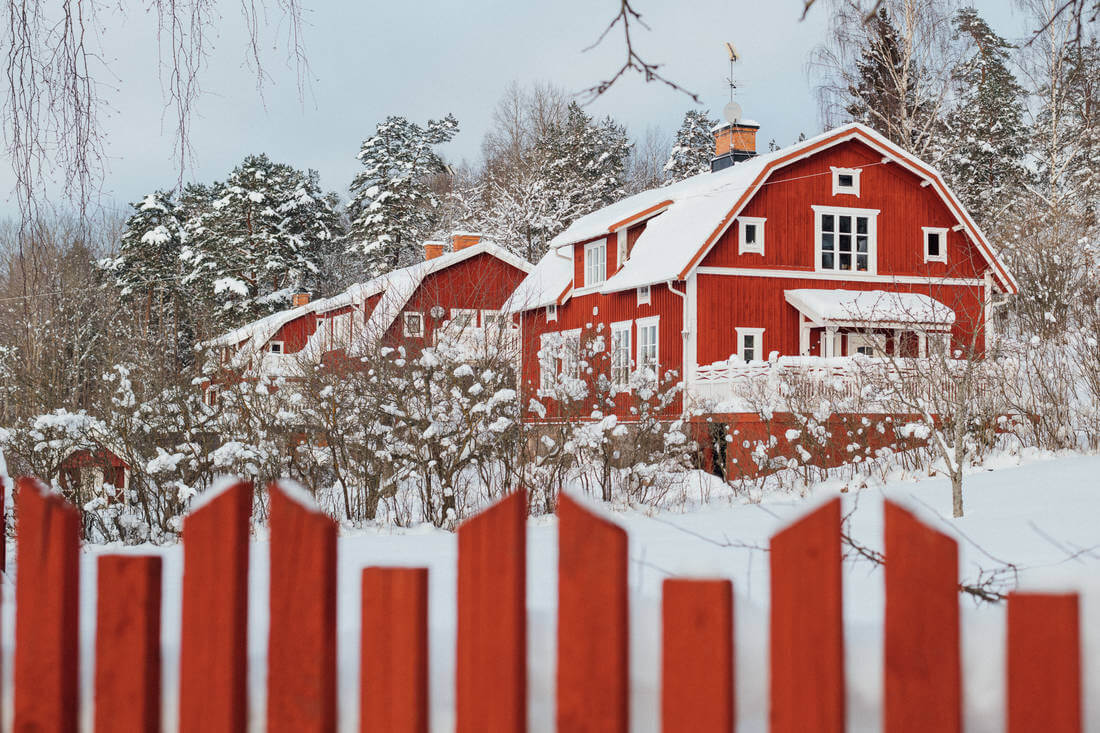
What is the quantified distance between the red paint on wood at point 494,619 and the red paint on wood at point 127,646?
0.47 m

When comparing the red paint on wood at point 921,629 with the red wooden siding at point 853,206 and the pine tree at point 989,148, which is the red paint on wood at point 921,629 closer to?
the red wooden siding at point 853,206

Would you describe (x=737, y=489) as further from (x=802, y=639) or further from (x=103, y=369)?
(x=802, y=639)

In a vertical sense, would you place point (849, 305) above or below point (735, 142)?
below

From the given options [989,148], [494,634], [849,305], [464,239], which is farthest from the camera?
[989,148]

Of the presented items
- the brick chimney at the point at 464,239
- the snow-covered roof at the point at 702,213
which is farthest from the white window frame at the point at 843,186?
the brick chimney at the point at 464,239

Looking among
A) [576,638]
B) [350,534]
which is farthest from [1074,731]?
[350,534]

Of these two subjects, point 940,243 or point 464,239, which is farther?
point 464,239

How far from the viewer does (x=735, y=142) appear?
25.5 m

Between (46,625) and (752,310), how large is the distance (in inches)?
833

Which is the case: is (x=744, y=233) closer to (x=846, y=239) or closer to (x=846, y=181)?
(x=846, y=239)

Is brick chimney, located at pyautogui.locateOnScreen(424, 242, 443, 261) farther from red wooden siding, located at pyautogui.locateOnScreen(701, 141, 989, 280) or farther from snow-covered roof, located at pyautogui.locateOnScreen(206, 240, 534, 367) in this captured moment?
red wooden siding, located at pyautogui.locateOnScreen(701, 141, 989, 280)

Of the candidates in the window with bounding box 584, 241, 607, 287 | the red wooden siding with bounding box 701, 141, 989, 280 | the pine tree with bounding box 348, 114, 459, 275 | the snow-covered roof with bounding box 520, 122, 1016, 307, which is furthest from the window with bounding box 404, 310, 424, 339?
the pine tree with bounding box 348, 114, 459, 275

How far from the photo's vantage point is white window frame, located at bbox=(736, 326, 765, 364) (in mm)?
21688

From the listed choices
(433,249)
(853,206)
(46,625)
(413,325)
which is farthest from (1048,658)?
(433,249)
